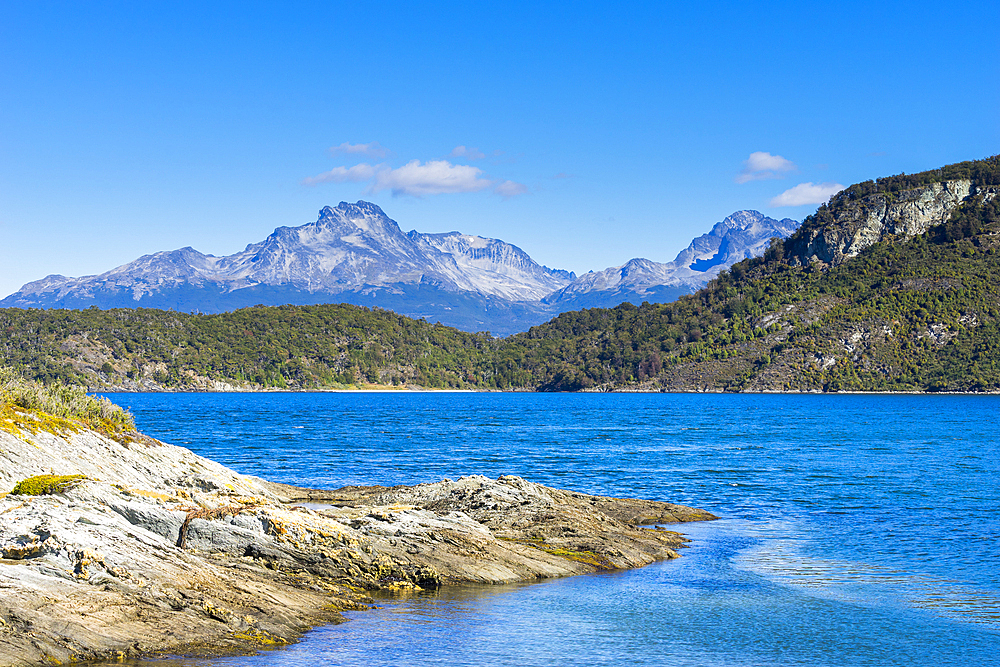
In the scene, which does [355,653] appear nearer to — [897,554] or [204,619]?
[204,619]

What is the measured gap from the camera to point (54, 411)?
99.2 feet

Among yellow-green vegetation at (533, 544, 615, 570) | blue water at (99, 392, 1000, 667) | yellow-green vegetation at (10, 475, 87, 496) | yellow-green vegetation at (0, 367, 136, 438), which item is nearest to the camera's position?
blue water at (99, 392, 1000, 667)

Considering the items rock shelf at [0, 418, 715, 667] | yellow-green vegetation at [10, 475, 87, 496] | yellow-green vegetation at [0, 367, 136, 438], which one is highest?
yellow-green vegetation at [0, 367, 136, 438]

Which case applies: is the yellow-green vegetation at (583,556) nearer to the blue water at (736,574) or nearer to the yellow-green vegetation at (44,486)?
the blue water at (736,574)

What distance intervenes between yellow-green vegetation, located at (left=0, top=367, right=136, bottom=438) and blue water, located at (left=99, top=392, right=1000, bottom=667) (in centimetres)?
1386

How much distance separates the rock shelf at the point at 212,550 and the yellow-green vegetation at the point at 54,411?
576mm

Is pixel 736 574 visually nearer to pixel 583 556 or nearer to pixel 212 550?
pixel 583 556

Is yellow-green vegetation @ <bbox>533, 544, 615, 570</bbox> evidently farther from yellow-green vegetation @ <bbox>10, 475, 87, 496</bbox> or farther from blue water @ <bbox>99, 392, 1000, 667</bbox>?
yellow-green vegetation @ <bbox>10, 475, 87, 496</bbox>

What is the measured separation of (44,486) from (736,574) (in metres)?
17.8

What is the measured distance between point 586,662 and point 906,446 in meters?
68.5

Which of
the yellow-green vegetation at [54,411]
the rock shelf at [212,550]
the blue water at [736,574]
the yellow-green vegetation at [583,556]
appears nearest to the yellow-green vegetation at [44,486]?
the rock shelf at [212,550]

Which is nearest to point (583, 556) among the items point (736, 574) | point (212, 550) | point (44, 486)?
point (736, 574)

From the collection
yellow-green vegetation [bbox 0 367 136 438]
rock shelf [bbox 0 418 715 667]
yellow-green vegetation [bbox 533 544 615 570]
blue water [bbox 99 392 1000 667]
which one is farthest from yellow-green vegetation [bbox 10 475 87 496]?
yellow-green vegetation [bbox 533 544 615 570]

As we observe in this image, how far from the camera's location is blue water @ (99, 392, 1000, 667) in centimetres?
1800
